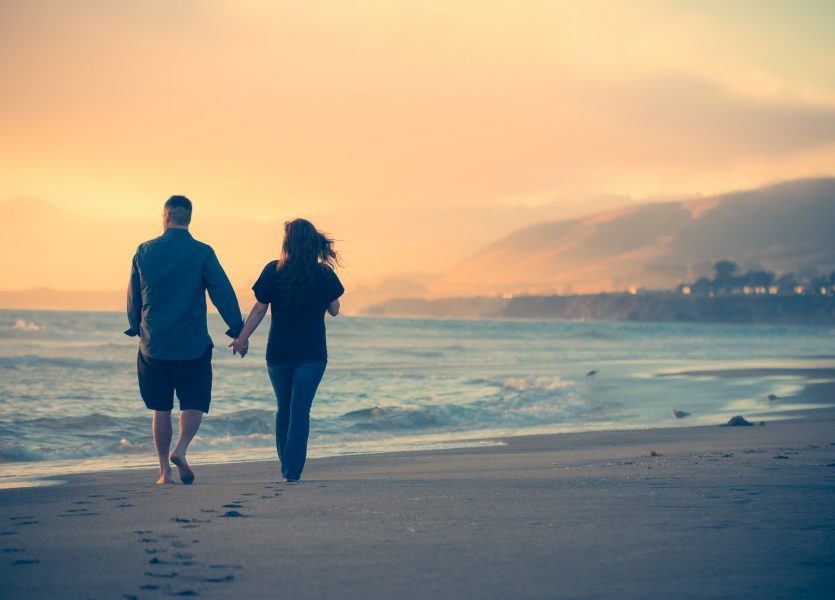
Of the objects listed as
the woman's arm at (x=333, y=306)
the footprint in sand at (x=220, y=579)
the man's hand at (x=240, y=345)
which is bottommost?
the footprint in sand at (x=220, y=579)

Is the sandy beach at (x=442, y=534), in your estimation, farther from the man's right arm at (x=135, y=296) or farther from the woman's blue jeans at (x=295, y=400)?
the man's right arm at (x=135, y=296)

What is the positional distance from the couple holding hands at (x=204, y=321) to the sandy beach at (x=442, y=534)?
43 centimetres

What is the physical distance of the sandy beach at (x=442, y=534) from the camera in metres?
3.19

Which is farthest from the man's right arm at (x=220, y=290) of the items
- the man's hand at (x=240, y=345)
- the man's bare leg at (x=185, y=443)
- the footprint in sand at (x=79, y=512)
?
the footprint in sand at (x=79, y=512)

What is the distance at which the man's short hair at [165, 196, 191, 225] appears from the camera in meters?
6.12

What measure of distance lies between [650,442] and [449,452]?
7.06ft

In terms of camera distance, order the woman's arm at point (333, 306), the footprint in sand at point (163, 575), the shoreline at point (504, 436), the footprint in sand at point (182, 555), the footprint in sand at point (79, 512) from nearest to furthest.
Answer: the footprint in sand at point (163, 575)
the footprint in sand at point (182, 555)
the footprint in sand at point (79, 512)
the woman's arm at point (333, 306)
the shoreline at point (504, 436)

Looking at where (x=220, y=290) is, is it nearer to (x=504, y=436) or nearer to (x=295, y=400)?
(x=295, y=400)

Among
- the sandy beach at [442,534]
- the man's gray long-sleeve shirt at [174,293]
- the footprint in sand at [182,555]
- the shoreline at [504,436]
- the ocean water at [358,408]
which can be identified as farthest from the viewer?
the ocean water at [358,408]

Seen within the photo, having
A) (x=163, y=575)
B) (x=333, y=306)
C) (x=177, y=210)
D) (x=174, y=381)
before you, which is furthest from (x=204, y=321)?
(x=163, y=575)

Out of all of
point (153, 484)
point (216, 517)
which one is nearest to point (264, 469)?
point (153, 484)

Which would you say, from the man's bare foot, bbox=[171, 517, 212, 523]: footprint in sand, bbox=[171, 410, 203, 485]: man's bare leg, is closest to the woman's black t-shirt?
bbox=[171, 410, 203, 485]: man's bare leg

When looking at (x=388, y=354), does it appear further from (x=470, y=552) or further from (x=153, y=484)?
(x=470, y=552)

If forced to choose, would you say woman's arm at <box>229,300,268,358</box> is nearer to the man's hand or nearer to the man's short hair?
the man's hand
